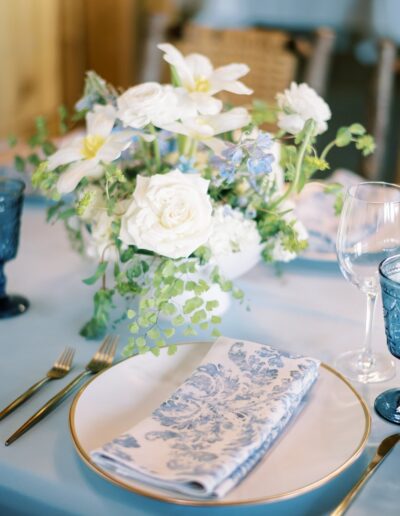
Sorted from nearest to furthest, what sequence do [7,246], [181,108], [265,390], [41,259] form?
1. [265,390]
2. [181,108]
3. [7,246]
4. [41,259]

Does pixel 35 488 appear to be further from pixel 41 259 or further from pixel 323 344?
pixel 41 259

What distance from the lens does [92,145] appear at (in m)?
1.02

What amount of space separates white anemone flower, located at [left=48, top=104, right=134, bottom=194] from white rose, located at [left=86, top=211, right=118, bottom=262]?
60mm

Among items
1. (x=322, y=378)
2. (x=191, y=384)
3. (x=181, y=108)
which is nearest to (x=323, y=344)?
(x=322, y=378)

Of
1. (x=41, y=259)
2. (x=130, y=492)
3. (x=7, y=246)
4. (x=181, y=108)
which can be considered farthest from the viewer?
(x=41, y=259)

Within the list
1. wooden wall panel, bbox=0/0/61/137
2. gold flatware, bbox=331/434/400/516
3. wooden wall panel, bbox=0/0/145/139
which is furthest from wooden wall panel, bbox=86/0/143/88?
gold flatware, bbox=331/434/400/516

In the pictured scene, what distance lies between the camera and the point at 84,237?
1242 millimetres

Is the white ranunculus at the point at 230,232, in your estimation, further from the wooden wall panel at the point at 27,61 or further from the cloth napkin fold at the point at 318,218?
the wooden wall panel at the point at 27,61

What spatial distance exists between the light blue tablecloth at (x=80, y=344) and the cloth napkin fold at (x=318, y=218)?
4 cm

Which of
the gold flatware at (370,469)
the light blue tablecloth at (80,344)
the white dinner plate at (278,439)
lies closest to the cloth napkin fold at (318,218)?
the light blue tablecloth at (80,344)

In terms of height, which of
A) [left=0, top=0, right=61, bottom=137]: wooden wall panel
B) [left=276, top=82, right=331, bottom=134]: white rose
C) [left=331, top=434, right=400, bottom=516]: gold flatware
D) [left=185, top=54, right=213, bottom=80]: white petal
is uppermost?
[left=185, top=54, right=213, bottom=80]: white petal

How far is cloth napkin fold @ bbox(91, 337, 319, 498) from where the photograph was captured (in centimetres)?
72

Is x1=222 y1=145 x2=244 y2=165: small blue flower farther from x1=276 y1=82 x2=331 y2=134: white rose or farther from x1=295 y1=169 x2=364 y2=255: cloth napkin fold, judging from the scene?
x1=295 y1=169 x2=364 y2=255: cloth napkin fold

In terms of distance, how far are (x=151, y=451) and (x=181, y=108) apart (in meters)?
0.46
